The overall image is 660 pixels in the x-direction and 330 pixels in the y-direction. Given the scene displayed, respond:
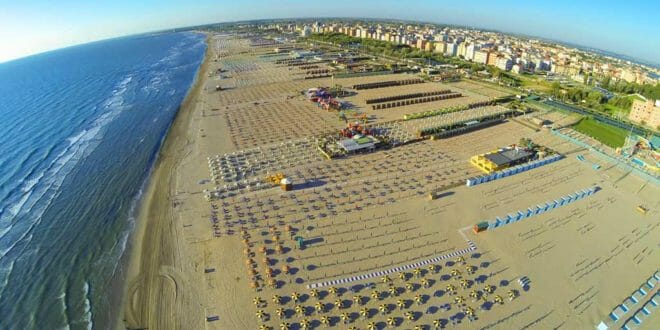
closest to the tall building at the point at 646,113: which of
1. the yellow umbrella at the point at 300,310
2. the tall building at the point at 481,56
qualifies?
the tall building at the point at 481,56

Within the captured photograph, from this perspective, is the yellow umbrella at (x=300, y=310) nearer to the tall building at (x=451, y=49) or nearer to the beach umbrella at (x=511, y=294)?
the beach umbrella at (x=511, y=294)

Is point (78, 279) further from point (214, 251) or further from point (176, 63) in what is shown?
point (176, 63)

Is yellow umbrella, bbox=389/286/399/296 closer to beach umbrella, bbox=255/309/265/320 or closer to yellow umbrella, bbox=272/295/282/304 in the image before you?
yellow umbrella, bbox=272/295/282/304

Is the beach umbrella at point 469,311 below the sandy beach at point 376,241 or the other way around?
below

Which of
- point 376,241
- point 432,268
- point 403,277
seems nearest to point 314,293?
point 403,277

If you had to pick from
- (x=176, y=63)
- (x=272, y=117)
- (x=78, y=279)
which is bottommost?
(x=78, y=279)

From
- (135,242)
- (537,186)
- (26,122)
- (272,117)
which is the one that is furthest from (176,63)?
(537,186)
